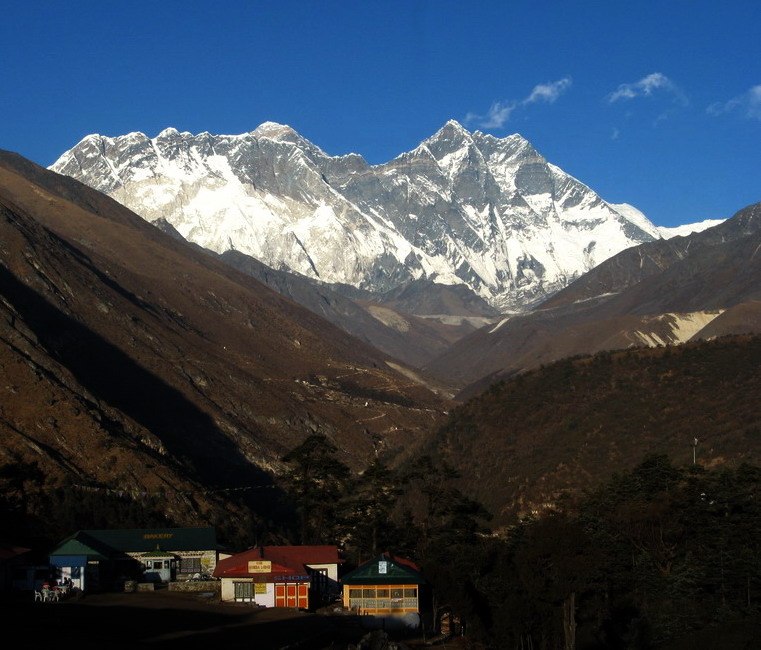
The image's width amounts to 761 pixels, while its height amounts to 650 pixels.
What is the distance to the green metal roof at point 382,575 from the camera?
206ft

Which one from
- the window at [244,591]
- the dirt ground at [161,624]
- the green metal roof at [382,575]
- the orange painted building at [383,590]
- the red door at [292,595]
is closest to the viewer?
the dirt ground at [161,624]

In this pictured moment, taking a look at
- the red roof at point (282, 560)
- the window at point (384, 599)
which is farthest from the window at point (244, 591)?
the window at point (384, 599)

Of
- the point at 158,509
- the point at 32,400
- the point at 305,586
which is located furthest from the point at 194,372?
the point at 305,586

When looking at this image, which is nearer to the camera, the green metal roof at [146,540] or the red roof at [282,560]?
the red roof at [282,560]

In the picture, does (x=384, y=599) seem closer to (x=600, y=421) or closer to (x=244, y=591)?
(x=244, y=591)

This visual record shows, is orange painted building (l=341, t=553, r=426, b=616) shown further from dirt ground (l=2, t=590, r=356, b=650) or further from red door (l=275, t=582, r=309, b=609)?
dirt ground (l=2, t=590, r=356, b=650)

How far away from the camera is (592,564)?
64.7 m

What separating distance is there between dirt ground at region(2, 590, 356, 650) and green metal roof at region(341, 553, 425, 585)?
13.8ft

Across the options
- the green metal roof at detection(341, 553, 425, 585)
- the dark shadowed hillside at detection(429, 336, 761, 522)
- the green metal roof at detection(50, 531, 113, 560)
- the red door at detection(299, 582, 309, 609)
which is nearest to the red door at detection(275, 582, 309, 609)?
the red door at detection(299, 582, 309, 609)

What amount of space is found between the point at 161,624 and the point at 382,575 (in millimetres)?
14794

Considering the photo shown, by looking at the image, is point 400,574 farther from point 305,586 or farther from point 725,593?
point 725,593

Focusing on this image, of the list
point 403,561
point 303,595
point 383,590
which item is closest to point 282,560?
point 303,595

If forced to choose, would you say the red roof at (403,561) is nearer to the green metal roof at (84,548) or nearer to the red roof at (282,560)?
the red roof at (282,560)

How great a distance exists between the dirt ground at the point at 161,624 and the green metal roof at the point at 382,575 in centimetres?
421
